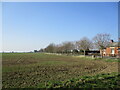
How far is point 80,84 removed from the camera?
643 centimetres

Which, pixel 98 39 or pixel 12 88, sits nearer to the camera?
pixel 12 88

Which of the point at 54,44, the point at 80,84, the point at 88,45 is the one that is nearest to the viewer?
the point at 80,84

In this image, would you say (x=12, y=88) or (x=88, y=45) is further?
(x=88, y=45)

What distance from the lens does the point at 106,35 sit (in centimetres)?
4212

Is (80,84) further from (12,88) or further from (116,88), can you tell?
(12,88)

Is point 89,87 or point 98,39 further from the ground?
point 98,39

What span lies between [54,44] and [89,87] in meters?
110

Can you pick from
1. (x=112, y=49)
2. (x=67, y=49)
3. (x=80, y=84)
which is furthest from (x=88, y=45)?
(x=80, y=84)

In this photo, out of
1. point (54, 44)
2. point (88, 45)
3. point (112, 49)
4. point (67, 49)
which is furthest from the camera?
point (54, 44)

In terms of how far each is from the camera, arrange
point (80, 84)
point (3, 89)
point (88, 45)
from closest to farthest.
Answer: point (80, 84), point (3, 89), point (88, 45)

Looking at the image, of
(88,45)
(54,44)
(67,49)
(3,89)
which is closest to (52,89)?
(3,89)

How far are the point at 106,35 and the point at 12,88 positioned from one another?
40507mm

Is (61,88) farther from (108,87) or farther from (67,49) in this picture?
(67,49)

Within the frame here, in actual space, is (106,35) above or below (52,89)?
above
